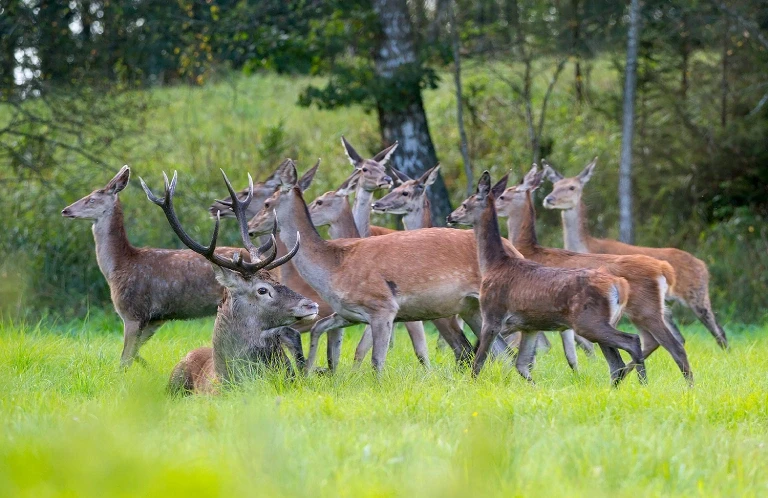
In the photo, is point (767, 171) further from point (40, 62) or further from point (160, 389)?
point (160, 389)

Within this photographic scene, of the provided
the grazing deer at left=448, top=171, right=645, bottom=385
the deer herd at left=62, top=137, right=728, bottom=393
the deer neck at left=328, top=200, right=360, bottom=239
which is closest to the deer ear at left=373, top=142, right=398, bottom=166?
the deer herd at left=62, top=137, right=728, bottom=393

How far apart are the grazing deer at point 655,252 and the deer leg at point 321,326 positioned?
11.4 feet

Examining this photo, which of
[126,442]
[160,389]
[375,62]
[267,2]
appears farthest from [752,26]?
[126,442]

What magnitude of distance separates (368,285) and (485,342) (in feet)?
3.25

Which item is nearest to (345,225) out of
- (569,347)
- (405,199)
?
(405,199)

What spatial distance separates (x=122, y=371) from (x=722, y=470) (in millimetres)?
4471

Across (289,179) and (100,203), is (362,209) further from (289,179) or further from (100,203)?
(100,203)

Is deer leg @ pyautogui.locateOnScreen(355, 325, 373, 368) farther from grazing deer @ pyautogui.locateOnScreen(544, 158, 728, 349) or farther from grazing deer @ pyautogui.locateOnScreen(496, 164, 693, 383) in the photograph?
grazing deer @ pyautogui.locateOnScreen(544, 158, 728, 349)

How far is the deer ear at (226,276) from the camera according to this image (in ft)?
25.0

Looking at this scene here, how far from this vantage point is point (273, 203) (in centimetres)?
921

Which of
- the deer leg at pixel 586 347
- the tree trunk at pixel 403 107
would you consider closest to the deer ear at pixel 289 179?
the deer leg at pixel 586 347

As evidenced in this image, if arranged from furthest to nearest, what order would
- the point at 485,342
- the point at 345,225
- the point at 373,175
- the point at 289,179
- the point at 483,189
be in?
→ the point at 373,175 < the point at 345,225 < the point at 289,179 < the point at 483,189 < the point at 485,342

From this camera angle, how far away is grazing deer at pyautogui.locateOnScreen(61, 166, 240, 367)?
942 cm

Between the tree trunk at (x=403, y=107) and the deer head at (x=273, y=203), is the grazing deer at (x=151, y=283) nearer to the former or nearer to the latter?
the deer head at (x=273, y=203)
